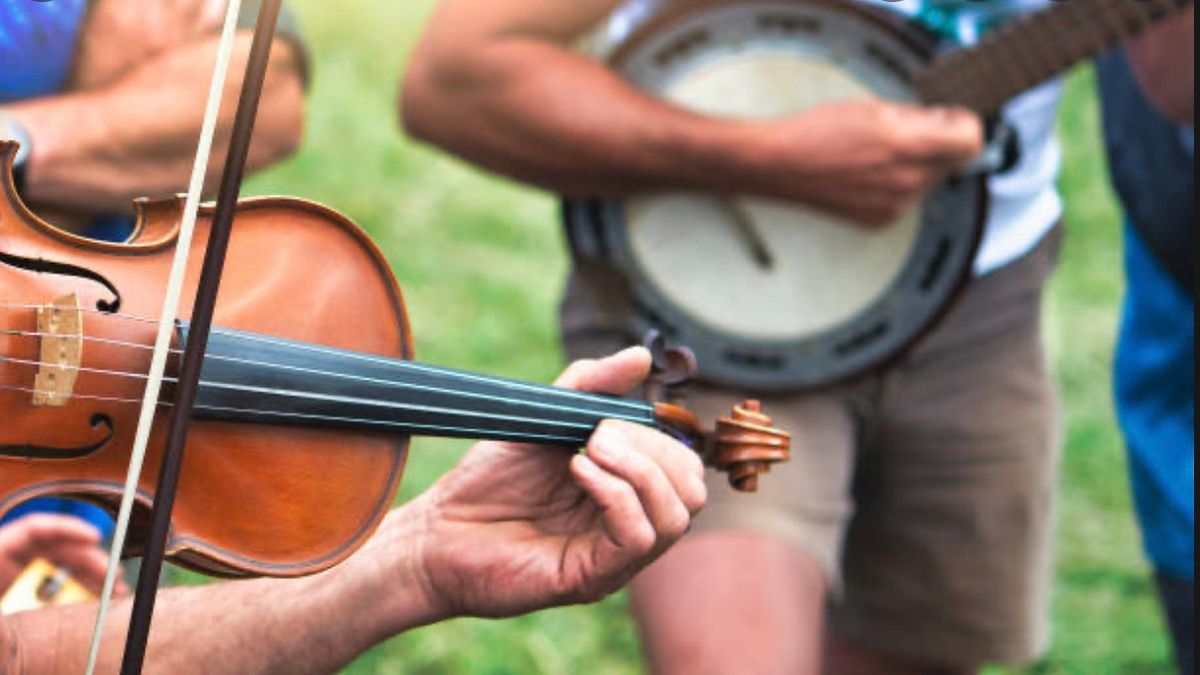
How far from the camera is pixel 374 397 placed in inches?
55.8

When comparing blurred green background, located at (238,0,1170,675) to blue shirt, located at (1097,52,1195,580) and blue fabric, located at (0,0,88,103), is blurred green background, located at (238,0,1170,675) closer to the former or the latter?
blue shirt, located at (1097,52,1195,580)

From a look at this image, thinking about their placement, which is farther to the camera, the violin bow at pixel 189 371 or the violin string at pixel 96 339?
the violin string at pixel 96 339

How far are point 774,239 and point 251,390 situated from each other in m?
1.20

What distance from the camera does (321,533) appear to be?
4.65 feet

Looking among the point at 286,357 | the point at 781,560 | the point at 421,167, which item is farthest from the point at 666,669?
the point at 421,167

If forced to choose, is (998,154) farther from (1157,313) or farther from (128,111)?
(128,111)

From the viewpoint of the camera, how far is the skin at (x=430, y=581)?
156 centimetres

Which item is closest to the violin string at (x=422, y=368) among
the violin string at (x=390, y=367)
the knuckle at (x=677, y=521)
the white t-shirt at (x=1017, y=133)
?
the violin string at (x=390, y=367)

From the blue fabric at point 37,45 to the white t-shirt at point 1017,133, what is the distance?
0.72m

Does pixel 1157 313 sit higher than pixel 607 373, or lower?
higher

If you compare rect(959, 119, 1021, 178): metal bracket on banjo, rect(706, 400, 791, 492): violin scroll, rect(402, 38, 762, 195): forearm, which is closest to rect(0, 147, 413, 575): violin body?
rect(706, 400, 791, 492): violin scroll

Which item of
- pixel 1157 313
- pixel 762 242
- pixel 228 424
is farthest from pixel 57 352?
pixel 1157 313

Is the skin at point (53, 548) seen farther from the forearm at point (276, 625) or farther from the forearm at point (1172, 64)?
the forearm at point (1172, 64)

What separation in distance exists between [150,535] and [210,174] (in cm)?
110
